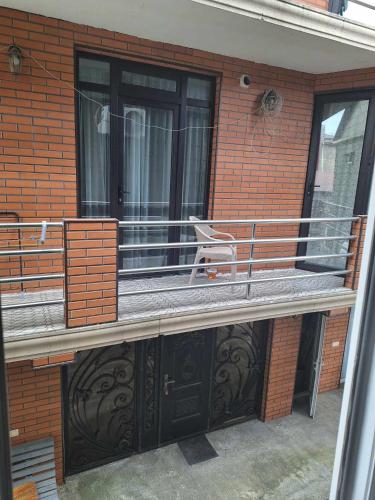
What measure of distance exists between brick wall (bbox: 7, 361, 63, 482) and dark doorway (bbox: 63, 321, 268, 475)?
20 centimetres

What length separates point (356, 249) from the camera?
453cm

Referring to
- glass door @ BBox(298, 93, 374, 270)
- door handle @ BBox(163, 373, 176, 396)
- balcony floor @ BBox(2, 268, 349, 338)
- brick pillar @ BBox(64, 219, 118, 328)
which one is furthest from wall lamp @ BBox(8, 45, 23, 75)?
door handle @ BBox(163, 373, 176, 396)

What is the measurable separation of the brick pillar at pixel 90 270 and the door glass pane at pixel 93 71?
1.87 metres

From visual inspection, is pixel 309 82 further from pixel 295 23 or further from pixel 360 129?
pixel 295 23

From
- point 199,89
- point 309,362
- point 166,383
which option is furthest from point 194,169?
point 309,362

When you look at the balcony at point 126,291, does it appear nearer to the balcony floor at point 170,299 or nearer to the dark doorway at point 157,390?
the balcony floor at point 170,299

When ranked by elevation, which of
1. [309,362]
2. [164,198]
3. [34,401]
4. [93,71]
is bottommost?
[309,362]

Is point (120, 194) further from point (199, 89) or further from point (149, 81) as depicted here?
point (199, 89)

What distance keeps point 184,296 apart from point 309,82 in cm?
351

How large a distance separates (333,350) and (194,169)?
4.25 m

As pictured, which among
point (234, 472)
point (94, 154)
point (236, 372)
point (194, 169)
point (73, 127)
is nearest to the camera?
point (73, 127)

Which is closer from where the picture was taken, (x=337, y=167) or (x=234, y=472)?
(x=234, y=472)

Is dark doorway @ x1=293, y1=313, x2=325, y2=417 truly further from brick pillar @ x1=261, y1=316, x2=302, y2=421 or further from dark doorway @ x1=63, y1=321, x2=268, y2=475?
dark doorway @ x1=63, y1=321, x2=268, y2=475

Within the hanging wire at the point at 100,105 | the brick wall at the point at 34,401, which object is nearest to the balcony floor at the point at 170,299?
the brick wall at the point at 34,401
